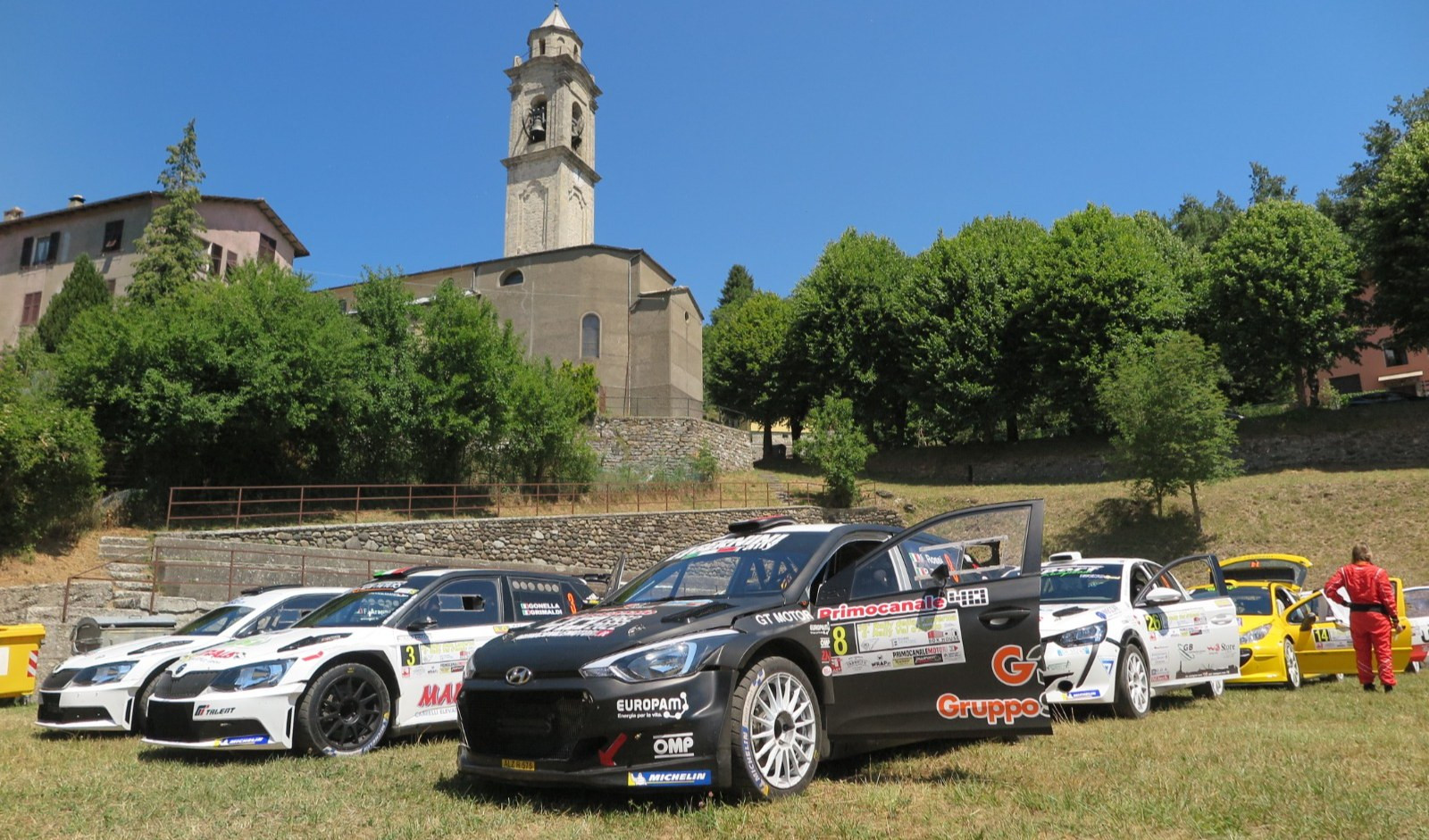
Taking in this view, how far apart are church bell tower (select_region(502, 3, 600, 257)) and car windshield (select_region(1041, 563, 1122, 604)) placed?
48.9 m

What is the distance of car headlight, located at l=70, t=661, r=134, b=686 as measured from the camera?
29.5 feet

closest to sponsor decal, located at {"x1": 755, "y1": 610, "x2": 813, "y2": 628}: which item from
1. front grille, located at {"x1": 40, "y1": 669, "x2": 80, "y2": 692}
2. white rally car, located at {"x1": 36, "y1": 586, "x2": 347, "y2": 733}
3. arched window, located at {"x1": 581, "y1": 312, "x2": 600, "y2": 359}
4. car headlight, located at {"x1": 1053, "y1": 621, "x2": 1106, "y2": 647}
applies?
car headlight, located at {"x1": 1053, "y1": 621, "x2": 1106, "y2": 647}

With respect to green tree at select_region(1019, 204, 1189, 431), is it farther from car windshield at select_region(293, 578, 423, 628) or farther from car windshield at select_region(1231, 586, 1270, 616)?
car windshield at select_region(293, 578, 423, 628)

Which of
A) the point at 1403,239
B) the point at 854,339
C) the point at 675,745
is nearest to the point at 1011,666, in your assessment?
the point at 675,745

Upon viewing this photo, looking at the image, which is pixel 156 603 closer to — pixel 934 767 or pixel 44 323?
pixel 934 767

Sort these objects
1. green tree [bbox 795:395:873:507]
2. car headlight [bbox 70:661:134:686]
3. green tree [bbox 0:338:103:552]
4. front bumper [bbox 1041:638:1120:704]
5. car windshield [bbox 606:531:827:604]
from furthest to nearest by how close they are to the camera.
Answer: green tree [bbox 795:395:873:507]
green tree [bbox 0:338:103:552]
car headlight [bbox 70:661:134:686]
front bumper [bbox 1041:638:1120:704]
car windshield [bbox 606:531:827:604]

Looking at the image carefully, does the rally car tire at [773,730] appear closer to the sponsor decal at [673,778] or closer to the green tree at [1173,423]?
the sponsor decal at [673,778]

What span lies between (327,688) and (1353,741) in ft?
26.1

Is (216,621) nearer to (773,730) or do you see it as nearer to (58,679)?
(58,679)

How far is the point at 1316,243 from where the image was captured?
38.2 m

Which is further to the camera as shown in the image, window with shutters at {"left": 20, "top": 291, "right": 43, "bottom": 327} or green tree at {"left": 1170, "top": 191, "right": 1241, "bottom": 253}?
green tree at {"left": 1170, "top": 191, "right": 1241, "bottom": 253}

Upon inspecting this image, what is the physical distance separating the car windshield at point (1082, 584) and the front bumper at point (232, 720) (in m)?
7.29

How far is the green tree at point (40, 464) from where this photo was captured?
1923 cm

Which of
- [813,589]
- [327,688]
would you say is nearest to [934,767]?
[813,589]
